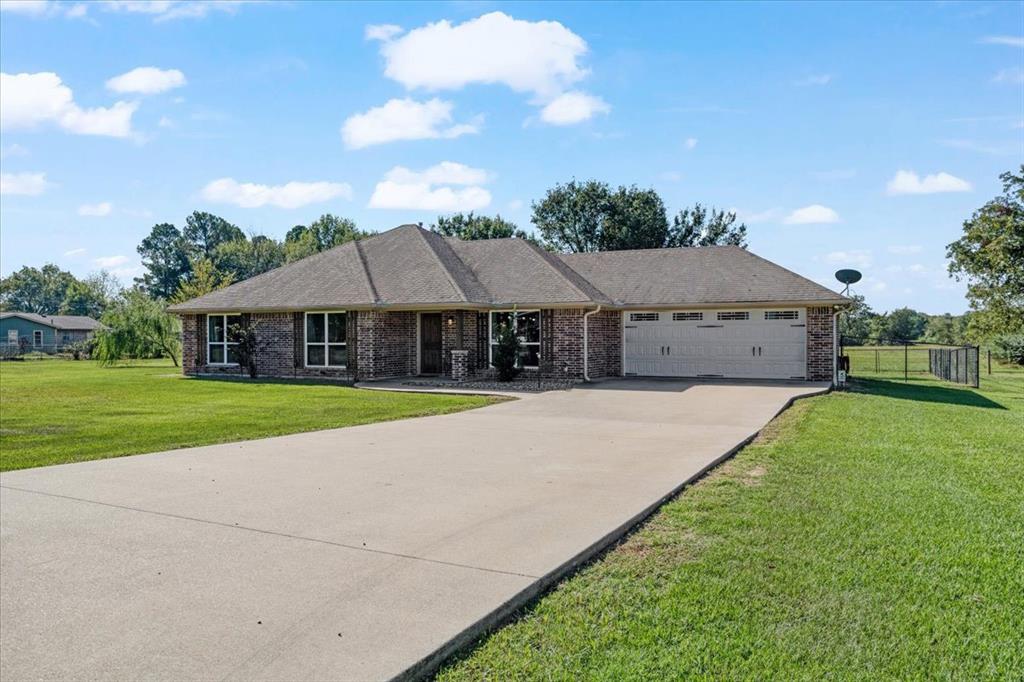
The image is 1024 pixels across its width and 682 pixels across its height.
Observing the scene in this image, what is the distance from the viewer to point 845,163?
19.6 m

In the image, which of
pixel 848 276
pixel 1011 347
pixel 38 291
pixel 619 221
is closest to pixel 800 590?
pixel 848 276

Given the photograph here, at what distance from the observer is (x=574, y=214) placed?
4666 cm

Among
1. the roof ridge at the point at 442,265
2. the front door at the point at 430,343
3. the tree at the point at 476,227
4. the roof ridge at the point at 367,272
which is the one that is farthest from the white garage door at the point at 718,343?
the tree at the point at 476,227

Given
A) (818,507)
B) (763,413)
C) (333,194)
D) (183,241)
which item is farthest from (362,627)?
(183,241)

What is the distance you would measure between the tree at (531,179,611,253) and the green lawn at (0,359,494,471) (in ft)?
100

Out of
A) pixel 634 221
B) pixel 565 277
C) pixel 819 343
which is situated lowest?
pixel 819 343

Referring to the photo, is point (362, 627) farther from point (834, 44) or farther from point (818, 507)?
point (834, 44)

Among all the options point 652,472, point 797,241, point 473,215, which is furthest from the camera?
point 473,215

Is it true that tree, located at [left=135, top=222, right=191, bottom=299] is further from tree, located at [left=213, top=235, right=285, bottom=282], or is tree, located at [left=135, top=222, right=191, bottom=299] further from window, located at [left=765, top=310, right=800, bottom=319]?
window, located at [left=765, top=310, right=800, bottom=319]

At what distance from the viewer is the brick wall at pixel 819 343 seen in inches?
724

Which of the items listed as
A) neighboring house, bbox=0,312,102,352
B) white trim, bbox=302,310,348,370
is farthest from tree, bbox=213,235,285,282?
white trim, bbox=302,310,348,370

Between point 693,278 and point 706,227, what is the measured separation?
28108 mm

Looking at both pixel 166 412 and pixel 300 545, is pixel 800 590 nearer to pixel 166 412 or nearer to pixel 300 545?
pixel 300 545

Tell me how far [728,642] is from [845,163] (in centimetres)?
1968
